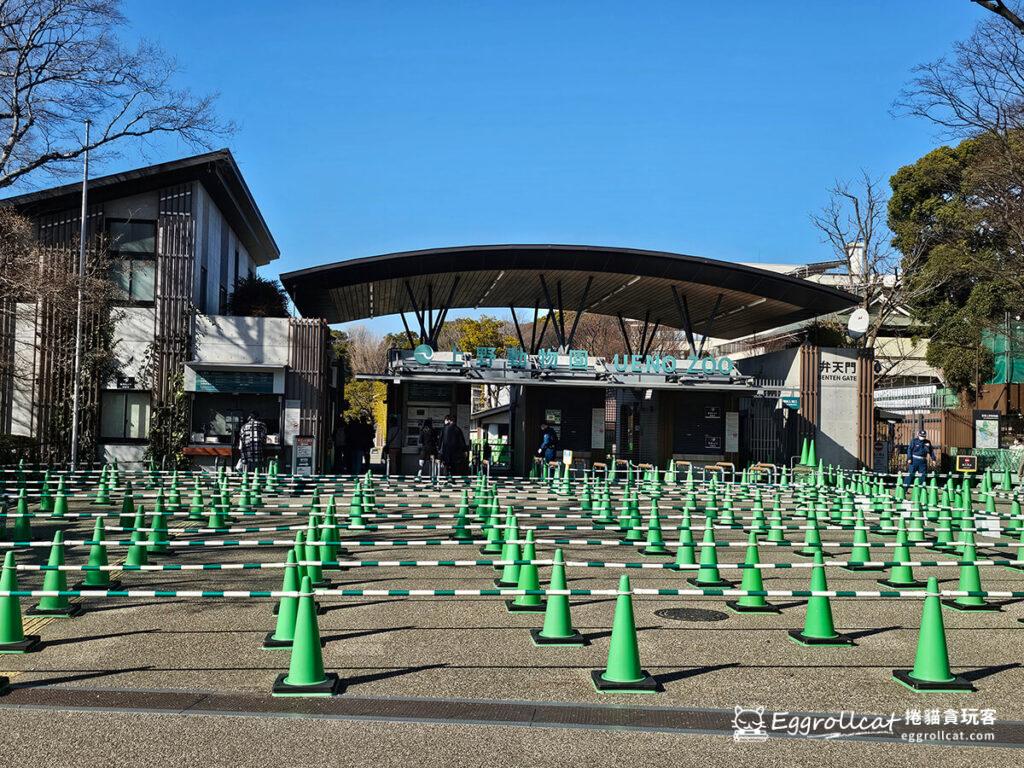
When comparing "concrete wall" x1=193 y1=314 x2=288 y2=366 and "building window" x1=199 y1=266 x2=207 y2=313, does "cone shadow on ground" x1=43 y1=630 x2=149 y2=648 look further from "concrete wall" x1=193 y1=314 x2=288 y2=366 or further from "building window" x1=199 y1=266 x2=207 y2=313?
"building window" x1=199 y1=266 x2=207 y2=313

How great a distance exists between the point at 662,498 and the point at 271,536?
32.0 feet

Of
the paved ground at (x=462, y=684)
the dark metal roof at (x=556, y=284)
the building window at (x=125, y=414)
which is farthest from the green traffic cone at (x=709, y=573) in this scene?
the building window at (x=125, y=414)

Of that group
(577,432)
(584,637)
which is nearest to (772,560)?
(584,637)

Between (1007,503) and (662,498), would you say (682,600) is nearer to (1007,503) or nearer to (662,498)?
(662,498)

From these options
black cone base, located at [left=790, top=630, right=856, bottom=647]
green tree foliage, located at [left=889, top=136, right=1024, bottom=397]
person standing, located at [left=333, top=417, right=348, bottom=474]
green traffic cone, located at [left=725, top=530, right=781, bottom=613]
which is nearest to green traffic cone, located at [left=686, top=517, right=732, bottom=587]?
green traffic cone, located at [left=725, top=530, right=781, bottom=613]

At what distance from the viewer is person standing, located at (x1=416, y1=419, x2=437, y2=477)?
27.7 metres

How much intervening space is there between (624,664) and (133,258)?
25332 mm

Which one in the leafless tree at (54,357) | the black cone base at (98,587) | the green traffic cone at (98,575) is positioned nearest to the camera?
the black cone base at (98,587)

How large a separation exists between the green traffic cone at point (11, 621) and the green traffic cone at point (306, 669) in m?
2.58

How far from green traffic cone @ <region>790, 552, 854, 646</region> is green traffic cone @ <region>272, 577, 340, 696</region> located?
4.27 metres

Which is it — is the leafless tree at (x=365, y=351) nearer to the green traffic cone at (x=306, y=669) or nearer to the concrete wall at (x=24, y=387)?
the concrete wall at (x=24, y=387)

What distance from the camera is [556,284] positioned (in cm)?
3312

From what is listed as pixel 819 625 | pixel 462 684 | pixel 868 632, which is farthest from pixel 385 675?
pixel 868 632

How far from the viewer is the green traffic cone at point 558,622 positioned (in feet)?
28.2
